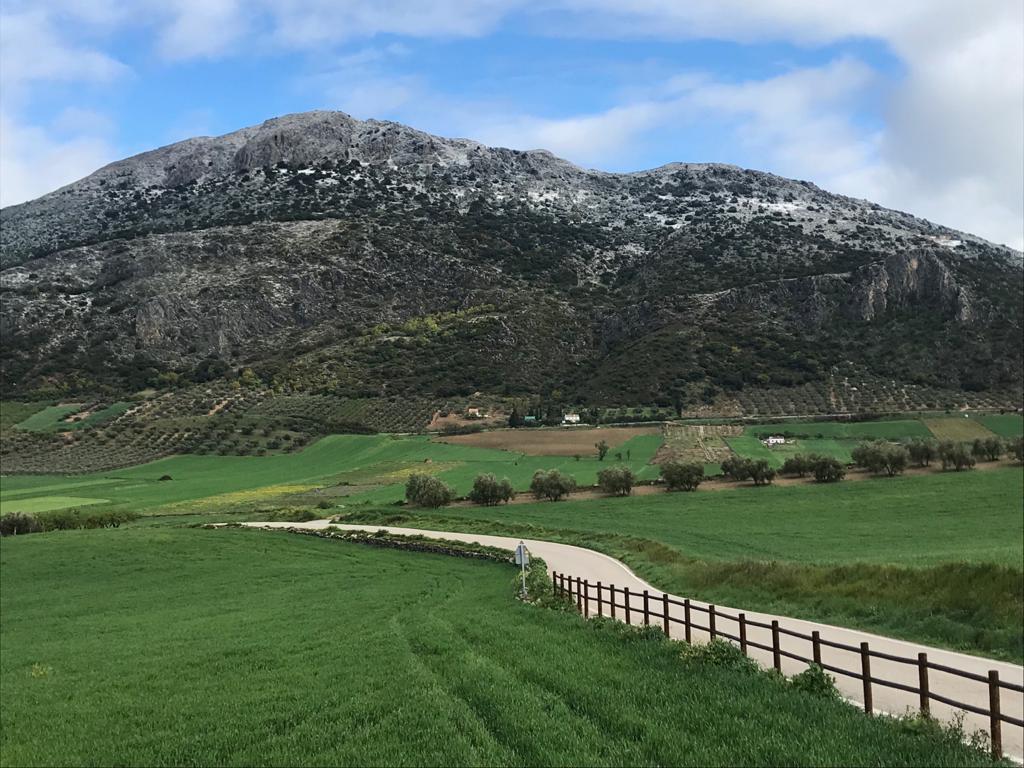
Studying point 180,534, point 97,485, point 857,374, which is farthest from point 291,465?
point 857,374

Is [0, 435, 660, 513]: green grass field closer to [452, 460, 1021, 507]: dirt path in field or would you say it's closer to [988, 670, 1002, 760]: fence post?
[452, 460, 1021, 507]: dirt path in field

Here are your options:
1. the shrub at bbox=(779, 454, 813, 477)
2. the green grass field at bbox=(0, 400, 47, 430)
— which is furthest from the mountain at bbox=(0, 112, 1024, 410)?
the shrub at bbox=(779, 454, 813, 477)

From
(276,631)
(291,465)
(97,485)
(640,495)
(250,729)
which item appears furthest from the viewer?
(291,465)

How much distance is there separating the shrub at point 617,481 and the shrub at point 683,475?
3.75 meters

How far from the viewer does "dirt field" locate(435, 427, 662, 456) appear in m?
94.3

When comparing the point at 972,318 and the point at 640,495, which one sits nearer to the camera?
the point at 640,495

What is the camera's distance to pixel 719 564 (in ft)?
96.4

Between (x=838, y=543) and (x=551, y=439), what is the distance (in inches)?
2339

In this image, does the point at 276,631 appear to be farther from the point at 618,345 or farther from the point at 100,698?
the point at 618,345

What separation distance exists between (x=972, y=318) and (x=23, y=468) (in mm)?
175483

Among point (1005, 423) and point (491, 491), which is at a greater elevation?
point (1005, 423)

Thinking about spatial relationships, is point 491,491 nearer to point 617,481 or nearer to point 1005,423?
point 617,481

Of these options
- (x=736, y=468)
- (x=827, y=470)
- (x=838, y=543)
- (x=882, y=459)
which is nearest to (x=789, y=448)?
(x=882, y=459)

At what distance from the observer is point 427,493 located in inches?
2645
